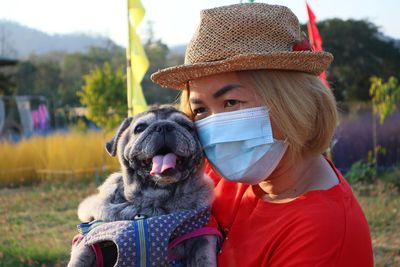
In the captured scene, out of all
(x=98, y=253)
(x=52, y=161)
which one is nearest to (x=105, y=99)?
(x=52, y=161)

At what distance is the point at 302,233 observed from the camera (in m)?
2.06

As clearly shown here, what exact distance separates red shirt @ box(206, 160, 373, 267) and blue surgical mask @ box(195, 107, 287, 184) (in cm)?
17

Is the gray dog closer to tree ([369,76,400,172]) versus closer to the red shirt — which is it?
the red shirt

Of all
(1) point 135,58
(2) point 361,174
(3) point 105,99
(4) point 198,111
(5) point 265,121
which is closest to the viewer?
(5) point 265,121

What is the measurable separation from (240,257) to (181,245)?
0.95 feet

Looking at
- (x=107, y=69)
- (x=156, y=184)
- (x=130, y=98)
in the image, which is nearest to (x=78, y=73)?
(x=107, y=69)

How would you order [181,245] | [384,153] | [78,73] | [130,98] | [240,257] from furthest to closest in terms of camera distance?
[78,73]
[384,153]
[130,98]
[181,245]
[240,257]

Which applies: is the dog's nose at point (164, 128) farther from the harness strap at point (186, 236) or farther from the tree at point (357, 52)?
the tree at point (357, 52)

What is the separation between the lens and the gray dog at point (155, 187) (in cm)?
230

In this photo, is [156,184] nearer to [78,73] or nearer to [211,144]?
[211,144]

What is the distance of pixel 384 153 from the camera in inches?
509

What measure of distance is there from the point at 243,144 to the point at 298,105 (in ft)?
0.97

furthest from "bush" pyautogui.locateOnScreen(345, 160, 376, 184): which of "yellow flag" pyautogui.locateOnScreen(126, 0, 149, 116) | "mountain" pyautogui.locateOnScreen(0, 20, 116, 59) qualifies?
"mountain" pyautogui.locateOnScreen(0, 20, 116, 59)

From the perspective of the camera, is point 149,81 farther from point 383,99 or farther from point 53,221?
point 53,221
